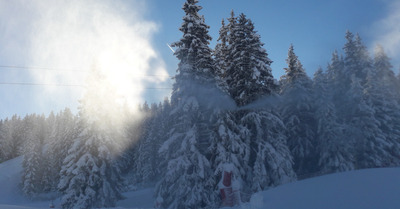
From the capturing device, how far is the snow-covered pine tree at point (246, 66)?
19.8 meters

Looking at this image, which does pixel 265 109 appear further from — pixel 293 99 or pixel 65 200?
pixel 65 200

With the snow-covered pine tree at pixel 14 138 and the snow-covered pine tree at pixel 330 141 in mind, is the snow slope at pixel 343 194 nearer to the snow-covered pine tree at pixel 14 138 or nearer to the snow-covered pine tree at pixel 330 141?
the snow-covered pine tree at pixel 330 141

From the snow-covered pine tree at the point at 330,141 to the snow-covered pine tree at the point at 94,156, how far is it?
886 inches

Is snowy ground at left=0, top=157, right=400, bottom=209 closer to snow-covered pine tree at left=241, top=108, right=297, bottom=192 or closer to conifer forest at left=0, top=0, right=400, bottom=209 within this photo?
conifer forest at left=0, top=0, right=400, bottom=209

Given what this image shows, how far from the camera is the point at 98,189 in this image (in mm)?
22469

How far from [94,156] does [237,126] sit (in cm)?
1418

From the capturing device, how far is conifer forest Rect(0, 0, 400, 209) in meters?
16.9

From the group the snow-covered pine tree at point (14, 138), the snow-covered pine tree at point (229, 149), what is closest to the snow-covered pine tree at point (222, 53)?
the snow-covered pine tree at point (229, 149)

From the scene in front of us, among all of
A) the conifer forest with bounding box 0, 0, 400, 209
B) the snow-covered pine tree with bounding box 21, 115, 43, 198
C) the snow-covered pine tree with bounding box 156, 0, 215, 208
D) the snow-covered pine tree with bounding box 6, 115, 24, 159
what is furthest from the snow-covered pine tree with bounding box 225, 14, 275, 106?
the snow-covered pine tree with bounding box 6, 115, 24, 159

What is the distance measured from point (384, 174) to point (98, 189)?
72.0 feet

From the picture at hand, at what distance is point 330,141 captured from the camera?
2769 cm

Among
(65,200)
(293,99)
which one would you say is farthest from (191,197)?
(293,99)

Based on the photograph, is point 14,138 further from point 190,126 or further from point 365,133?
point 365,133

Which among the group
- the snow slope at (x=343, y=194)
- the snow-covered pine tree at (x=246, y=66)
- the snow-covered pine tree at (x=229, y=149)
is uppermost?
the snow-covered pine tree at (x=246, y=66)
